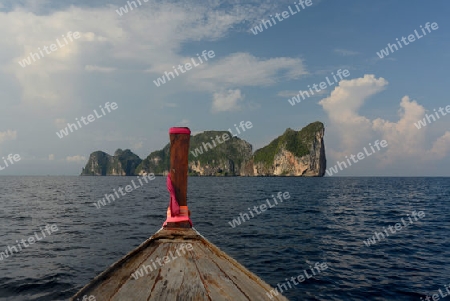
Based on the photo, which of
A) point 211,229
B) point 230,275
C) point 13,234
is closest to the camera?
point 230,275

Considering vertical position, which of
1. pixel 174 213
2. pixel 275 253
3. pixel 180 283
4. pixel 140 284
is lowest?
pixel 275 253

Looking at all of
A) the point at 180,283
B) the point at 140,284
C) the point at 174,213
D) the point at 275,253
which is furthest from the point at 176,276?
the point at 275,253

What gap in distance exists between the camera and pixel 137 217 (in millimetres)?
21203

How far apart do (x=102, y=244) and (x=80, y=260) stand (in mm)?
2200

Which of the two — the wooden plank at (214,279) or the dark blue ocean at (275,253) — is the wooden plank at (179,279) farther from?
the dark blue ocean at (275,253)

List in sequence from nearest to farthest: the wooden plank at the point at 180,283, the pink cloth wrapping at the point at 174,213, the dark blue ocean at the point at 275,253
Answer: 1. the wooden plank at the point at 180,283
2. the pink cloth wrapping at the point at 174,213
3. the dark blue ocean at the point at 275,253

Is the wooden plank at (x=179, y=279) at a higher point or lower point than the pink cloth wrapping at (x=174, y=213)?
lower

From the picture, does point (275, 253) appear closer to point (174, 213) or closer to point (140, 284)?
point (174, 213)

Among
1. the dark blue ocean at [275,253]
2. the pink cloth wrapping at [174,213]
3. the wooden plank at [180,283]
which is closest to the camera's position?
the wooden plank at [180,283]

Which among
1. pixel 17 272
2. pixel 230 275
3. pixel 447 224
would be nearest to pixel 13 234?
pixel 17 272

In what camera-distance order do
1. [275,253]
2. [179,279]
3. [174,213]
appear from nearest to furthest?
[179,279] < [174,213] < [275,253]

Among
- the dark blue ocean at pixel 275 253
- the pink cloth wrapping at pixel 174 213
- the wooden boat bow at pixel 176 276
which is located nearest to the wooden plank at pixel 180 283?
the wooden boat bow at pixel 176 276

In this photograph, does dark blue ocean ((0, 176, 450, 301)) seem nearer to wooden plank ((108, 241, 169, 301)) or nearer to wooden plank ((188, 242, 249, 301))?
wooden plank ((188, 242, 249, 301))

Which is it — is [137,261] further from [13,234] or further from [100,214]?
[100,214]
